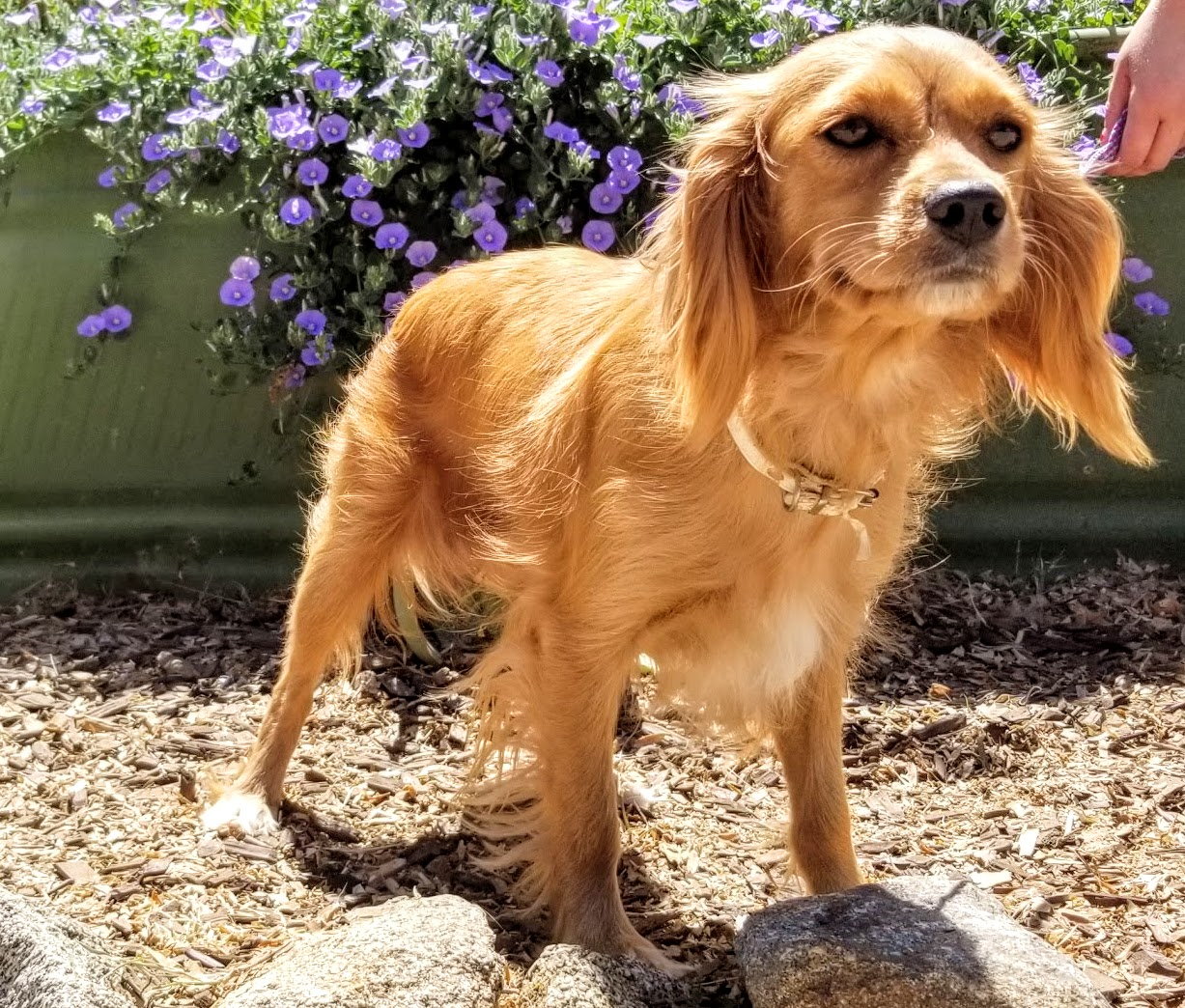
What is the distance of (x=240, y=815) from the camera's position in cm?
374

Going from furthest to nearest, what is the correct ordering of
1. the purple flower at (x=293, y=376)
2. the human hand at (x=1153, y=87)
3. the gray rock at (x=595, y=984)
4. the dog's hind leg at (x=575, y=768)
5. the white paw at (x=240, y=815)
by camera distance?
the purple flower at (x=293, y=376) < the white paw at (x=240, y=815) < the dog's hind leg at (x=575, y=768) < the human hand at (x=1153, y=87) < the gray rock at (x=595, y=984)

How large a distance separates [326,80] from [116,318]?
118 centimetres

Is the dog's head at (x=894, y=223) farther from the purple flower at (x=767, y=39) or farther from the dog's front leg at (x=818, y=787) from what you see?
the purple flower at (x=767, y=39)

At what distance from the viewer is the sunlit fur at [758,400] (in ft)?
8.66

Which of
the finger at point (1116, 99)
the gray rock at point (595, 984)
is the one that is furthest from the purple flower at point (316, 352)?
the finger at point (1116, 99)

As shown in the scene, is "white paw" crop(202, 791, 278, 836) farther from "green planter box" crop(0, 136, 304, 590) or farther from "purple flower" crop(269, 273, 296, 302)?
"purple flower" crop(269, 273, 296, 302)

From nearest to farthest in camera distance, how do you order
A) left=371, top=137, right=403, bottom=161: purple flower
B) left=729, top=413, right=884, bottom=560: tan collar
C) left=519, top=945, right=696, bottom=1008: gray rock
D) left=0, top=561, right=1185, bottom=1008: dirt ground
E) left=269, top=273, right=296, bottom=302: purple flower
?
→ 1. left=519, top=945, right=696, bottom=1008: gray rock
2. left=729, top=413, right=884, bottom=560: tan collar
3. left=0, top=561, right=1185, bottom=1008: dirt ground
4. left=371, top=137, right=403, bottom=161: purple flower
5. left=269, top=273, right=296, bottom=302: purple flower

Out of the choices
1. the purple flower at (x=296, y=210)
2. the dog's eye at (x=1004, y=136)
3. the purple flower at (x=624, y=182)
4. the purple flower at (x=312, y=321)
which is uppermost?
the dog's eye at (x=1004, y=136)

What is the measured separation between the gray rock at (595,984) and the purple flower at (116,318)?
9.94 feet

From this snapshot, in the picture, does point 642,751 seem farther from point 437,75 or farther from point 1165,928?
point 437,75

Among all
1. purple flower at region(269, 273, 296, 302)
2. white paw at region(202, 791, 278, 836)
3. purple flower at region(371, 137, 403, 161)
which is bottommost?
white paw at region(202, 791, 278, 836)

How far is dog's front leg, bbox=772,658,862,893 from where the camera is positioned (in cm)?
339

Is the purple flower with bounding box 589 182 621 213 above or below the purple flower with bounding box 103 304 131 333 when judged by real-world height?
above

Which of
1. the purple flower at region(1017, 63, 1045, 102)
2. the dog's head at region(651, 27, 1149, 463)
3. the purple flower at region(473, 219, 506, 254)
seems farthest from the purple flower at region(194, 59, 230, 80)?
the purple flower at region(1017, 63, 1045, 102)
